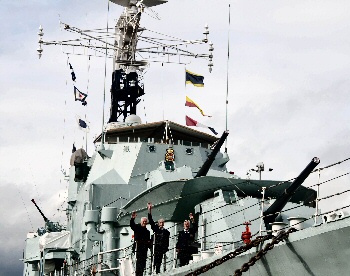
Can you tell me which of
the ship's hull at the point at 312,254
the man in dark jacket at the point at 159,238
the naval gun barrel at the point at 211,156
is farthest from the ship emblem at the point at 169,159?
the ship's hull at the point at 312,254

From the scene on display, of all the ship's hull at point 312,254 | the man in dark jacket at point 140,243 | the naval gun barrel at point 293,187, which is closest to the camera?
the ship's hull at point 312,254

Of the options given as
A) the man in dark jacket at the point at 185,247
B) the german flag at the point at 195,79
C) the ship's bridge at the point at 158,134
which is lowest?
the man in dark jacket at the point at 185,247

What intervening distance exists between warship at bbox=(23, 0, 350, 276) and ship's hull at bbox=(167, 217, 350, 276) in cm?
1

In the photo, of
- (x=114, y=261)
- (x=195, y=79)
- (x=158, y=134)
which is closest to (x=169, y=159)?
(x=158, y=134)

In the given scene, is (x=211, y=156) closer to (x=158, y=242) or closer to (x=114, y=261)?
(x=158, y=242)

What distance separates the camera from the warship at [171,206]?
22.3 feet

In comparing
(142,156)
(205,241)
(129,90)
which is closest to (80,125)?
(129,90)

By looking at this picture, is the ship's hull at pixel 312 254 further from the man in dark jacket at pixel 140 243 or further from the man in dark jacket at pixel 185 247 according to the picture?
the man in dark jacket at pixel 140 243

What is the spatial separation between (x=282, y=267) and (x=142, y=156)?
7.23 meters

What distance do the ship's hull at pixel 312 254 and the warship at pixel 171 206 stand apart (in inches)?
0.4

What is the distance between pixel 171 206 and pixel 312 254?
→ 15.0 ft

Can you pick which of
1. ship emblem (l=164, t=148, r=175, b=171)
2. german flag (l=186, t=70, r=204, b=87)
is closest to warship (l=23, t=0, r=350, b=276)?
ship emblem (l=164, t=148, r=175, b=171)

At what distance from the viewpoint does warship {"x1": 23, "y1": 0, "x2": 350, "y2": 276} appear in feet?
22.3

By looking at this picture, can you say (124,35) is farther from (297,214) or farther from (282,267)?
(282,267)
